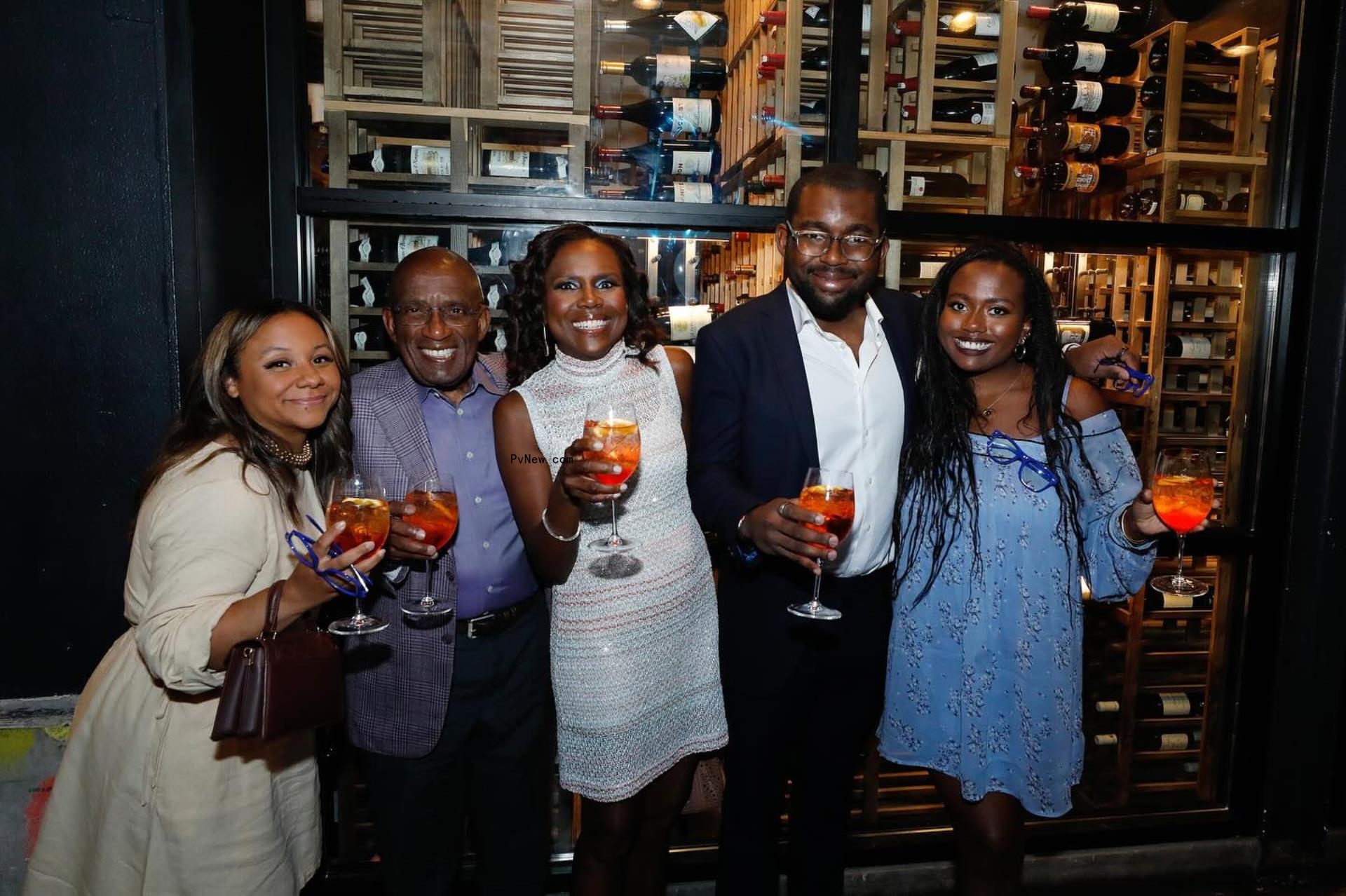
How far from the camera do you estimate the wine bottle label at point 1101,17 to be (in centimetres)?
312

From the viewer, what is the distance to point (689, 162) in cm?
297

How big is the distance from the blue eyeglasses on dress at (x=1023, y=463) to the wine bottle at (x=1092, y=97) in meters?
1.76

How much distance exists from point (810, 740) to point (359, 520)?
1.35m

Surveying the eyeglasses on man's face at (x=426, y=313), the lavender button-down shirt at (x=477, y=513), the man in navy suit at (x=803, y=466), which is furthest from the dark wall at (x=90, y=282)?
the man in navy suit at (x=803, y=466)

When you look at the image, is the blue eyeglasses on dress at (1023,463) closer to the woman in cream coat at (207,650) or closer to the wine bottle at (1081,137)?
the woman in cream coat at (207,650)

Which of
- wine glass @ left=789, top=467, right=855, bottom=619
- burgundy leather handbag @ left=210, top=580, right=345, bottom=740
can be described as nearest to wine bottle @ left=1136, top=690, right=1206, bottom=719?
wine glass @ left=789, top=467, right=855, bottom=619

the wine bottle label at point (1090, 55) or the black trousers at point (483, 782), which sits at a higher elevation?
the wine bottle label at point (1090, 55)

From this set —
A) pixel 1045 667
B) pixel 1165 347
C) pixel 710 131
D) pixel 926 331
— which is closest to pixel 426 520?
pixel 926 331

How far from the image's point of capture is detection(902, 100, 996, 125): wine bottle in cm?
305

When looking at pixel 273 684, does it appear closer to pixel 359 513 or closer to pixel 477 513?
pixel 359 513

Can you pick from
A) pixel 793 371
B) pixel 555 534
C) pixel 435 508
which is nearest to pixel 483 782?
pixel 555 534

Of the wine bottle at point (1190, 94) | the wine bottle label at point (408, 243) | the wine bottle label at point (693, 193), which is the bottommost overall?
the wine bottle label at point (408, 243)

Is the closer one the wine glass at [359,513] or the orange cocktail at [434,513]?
the wine glass at [359,513]

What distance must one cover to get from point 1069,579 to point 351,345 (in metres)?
2.36
